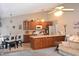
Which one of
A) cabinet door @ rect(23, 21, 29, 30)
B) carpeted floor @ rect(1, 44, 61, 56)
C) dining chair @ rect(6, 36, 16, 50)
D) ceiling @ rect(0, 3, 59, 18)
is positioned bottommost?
carpeted floor @ rect(1, 44, 61, 56)

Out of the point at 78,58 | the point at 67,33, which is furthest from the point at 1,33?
the point at 78,58

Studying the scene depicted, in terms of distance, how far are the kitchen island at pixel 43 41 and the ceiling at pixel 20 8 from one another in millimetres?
534

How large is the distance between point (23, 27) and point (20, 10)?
1.10ft

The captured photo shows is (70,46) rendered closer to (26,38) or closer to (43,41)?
(43,41)

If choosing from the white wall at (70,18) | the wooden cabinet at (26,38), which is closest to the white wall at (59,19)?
the white wall at (70,18)

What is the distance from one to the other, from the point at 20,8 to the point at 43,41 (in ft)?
2.59

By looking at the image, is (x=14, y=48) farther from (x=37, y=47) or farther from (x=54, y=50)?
(x=54, y=50)

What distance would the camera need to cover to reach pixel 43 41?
2.36 metres

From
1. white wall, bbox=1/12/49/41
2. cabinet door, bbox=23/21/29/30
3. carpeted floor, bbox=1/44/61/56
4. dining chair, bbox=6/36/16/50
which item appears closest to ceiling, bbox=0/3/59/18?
white wall, bbox=1/12/49/41

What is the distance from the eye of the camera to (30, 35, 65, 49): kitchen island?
2.34m

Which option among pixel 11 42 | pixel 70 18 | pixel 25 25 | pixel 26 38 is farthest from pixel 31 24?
pixel 70 18

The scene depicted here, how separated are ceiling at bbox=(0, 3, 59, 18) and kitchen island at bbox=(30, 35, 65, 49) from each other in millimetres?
534

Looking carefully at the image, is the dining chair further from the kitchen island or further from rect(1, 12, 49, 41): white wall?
the kitchen island

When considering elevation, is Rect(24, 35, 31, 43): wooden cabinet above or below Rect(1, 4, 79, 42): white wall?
below
